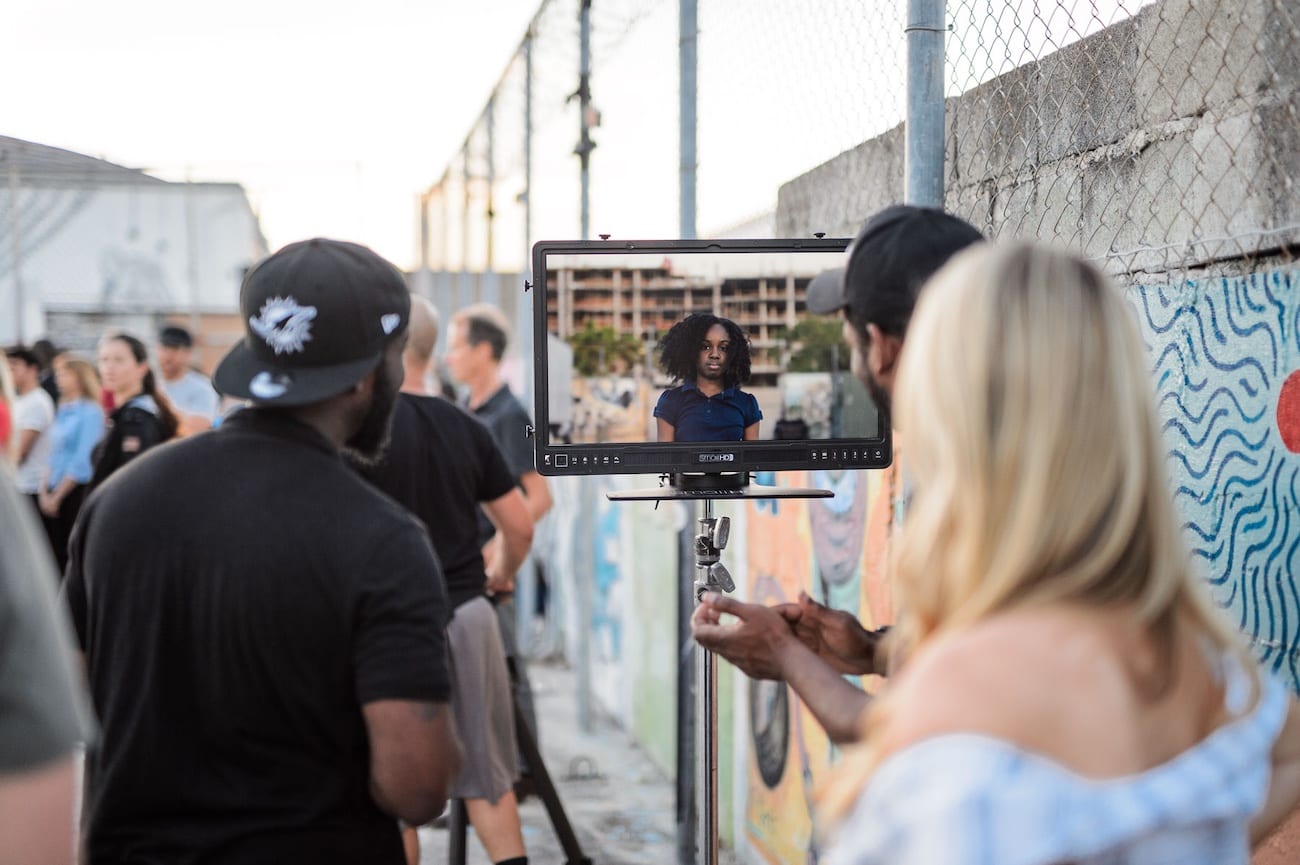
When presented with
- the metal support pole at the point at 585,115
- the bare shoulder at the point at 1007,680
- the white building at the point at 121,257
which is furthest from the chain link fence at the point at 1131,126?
the white building at the point at 121,257

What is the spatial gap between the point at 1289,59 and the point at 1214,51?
0.20 m

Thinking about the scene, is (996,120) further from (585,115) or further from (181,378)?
(181,378)

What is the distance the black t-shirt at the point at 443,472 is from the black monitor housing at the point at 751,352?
1.34 meters

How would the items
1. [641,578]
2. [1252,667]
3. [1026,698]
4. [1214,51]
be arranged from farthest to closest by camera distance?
[641,578], [1214,51], [1252,667], [1026,698]

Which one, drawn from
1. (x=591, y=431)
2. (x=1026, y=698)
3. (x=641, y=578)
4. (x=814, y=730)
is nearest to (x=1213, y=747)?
(x=1026, y=698)

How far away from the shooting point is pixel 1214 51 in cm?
238

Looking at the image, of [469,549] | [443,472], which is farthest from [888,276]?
[469,549]

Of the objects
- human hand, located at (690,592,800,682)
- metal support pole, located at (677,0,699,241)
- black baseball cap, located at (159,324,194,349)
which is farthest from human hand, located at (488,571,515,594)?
black baseball cap, located at (159,324,194,349)

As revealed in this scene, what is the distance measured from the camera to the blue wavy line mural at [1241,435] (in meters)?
2.22

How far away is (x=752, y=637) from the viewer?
2.21 m

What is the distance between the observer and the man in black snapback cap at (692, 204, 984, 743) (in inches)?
76.9

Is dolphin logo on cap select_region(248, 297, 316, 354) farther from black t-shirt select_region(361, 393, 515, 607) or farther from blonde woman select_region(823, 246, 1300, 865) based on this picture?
black t-shirt select_region(361, 393, 515, 607)

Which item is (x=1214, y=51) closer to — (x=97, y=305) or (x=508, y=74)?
(x=508, y=74)

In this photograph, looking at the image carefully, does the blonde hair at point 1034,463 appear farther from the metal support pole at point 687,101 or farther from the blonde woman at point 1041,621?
the metal support pole at point 687,101
